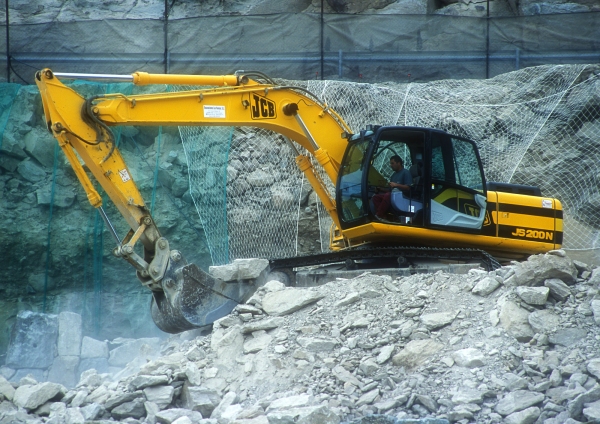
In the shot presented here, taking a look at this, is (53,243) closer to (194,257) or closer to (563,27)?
(194,257)

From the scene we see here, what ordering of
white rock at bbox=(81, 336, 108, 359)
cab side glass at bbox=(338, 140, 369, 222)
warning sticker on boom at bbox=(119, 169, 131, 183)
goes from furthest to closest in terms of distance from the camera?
1. white rock at bbox=(81, 336, 108, 359)
2. cab side glass at bbox=(338, 140, 369, 222)
3. warning sticker on boom at bbox=(119, 169, 131, 183)

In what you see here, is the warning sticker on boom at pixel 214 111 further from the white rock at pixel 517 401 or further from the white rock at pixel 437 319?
the white rock at pixel 517 401

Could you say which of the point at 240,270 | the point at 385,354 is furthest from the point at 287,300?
the point at 385,354

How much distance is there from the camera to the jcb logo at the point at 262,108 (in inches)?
328

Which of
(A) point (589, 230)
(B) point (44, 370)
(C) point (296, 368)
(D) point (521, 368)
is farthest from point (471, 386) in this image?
(A) point (589, 230)

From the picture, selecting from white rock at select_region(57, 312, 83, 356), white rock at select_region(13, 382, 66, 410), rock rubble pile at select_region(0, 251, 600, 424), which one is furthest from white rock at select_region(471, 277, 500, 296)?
white rock at select_region(57, 312, 83, 356)

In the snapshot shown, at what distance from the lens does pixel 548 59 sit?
1312cm

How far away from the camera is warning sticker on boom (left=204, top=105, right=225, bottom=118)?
7.96 meters

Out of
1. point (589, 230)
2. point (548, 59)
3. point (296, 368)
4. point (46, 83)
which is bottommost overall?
point (296, 368)

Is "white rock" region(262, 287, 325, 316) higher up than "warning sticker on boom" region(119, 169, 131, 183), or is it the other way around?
"warning sticker on boom" region(119, 169, 131, 183)

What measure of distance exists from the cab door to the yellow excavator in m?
0.01

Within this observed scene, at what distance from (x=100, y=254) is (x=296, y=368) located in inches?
239

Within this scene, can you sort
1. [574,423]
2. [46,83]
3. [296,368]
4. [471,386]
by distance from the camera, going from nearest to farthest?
1. [574,423]
2. [471,386]
3. [296,368]
4. [46,83]

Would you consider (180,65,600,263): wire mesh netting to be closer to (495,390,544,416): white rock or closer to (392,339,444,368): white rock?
(392,339,444,368): white rock
